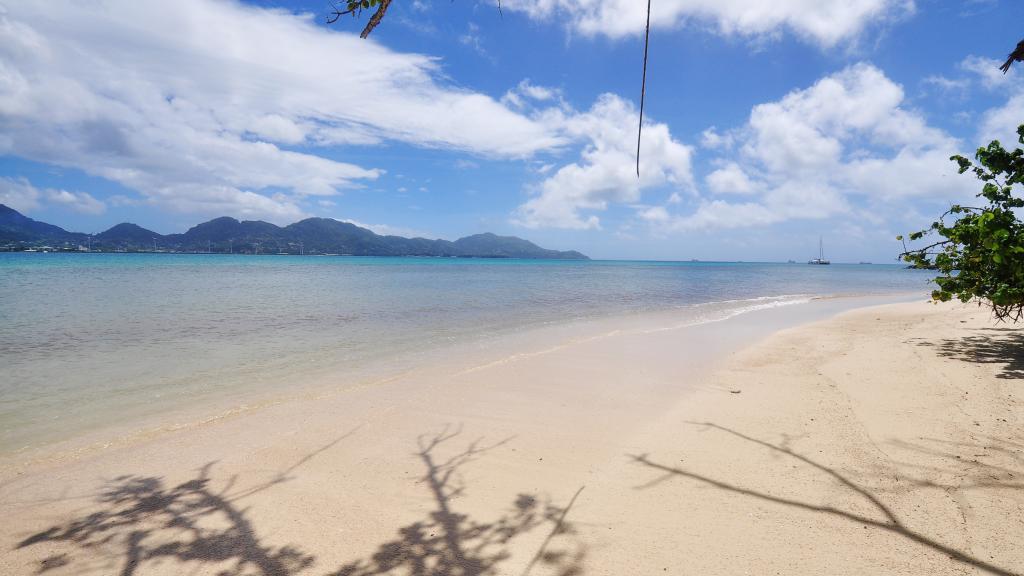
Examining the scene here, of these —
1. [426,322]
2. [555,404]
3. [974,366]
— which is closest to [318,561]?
[555,404]

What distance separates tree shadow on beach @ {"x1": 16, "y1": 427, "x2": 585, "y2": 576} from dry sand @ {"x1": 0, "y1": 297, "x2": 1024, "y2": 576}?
20mm

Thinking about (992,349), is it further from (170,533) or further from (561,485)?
(170,533)

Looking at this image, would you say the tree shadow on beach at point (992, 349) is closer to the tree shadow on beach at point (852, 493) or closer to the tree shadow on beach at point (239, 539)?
the tree shadow on beach at point (852, 493)

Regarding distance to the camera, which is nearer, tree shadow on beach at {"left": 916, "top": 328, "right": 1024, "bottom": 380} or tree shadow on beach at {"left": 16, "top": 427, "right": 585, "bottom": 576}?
tree shadow on beach at {"left": 16, "top": 427, "right": 585, "bottom": 576}

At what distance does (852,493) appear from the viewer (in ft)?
14.0

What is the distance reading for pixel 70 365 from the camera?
398 inches

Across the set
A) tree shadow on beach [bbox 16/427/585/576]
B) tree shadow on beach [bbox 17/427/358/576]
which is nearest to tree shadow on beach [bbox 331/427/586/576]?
tree shadow on beach [bbox 16/427/585/576]

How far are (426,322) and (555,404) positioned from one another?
11137 millimetres

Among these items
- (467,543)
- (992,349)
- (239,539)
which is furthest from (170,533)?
(992,349)

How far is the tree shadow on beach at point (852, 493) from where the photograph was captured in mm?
3342

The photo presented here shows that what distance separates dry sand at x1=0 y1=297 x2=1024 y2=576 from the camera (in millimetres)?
3521

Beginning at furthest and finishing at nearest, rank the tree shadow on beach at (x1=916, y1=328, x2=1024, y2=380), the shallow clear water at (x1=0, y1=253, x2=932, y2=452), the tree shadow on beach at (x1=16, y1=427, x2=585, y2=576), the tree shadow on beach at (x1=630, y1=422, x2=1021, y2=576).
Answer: the tree shadow on beach at (x1=916, y1=328, x2=1024, y2=380)
the shallow clear water at (x1=0, y1=253, x2=932, y2=452)
the tree shadow on beach at (x1=16, y1=427, x2=585, y2=576)
the tree shadow on beach at (x1=630, y1=422, x2=1021, y2=576)

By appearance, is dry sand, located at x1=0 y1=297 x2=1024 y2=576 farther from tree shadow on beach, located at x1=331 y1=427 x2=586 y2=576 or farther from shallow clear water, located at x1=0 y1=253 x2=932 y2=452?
shallow clear water, located at x1=0 y1=253 x2=932 y2=452

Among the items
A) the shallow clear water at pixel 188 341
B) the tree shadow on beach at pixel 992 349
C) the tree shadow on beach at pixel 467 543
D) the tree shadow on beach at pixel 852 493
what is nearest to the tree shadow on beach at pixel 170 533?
the tree shadow on beach at pixel 467 543
